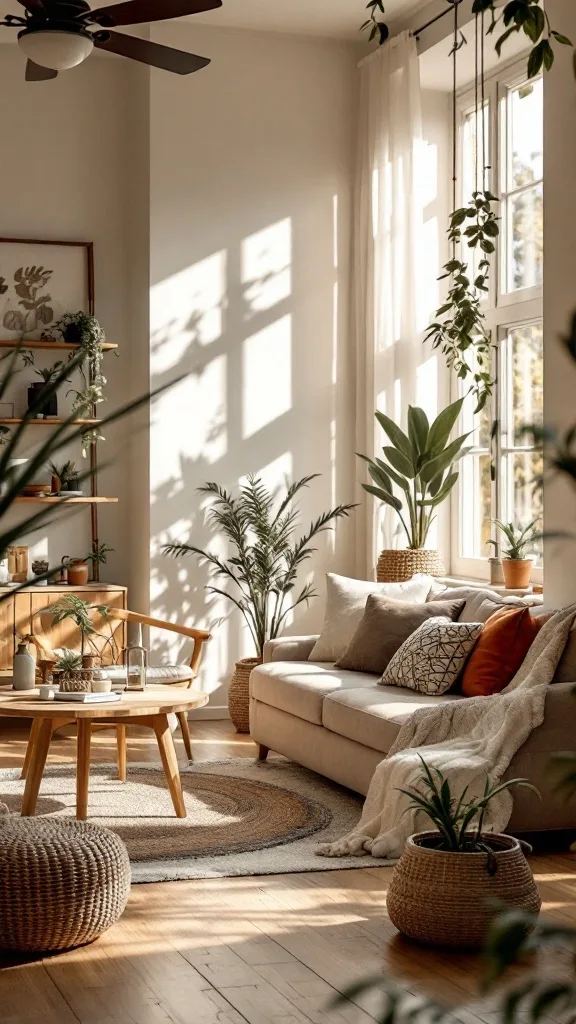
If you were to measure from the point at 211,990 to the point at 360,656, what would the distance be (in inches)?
106

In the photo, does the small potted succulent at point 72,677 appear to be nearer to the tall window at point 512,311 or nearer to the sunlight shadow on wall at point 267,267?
the tall window at point 512,311

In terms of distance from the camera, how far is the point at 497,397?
656cm

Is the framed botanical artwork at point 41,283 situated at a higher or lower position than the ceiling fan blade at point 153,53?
lower

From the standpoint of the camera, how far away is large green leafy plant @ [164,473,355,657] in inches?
268

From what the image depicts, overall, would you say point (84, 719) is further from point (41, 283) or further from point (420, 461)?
point (41, 283)

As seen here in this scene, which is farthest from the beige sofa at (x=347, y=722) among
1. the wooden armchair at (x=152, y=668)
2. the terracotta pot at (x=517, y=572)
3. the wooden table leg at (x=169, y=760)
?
the terracotta pot at (x=517, y=572)

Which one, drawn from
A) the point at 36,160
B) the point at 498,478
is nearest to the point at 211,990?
the point at 498,478

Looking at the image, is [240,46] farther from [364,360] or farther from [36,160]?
[364,360]

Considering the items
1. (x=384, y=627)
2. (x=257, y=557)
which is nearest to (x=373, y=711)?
(x=384, y=627)

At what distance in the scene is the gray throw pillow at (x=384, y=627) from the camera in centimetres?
536

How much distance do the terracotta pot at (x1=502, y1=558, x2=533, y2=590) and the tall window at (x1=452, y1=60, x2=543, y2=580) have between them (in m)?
0.29

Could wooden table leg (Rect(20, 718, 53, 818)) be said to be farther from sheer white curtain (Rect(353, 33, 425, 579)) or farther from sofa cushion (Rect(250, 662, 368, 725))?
sheer white curtain (Rect(353, 33, 425, 579))

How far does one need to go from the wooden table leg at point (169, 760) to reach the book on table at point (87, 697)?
182 millimetres

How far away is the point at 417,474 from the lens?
20.8 ft
